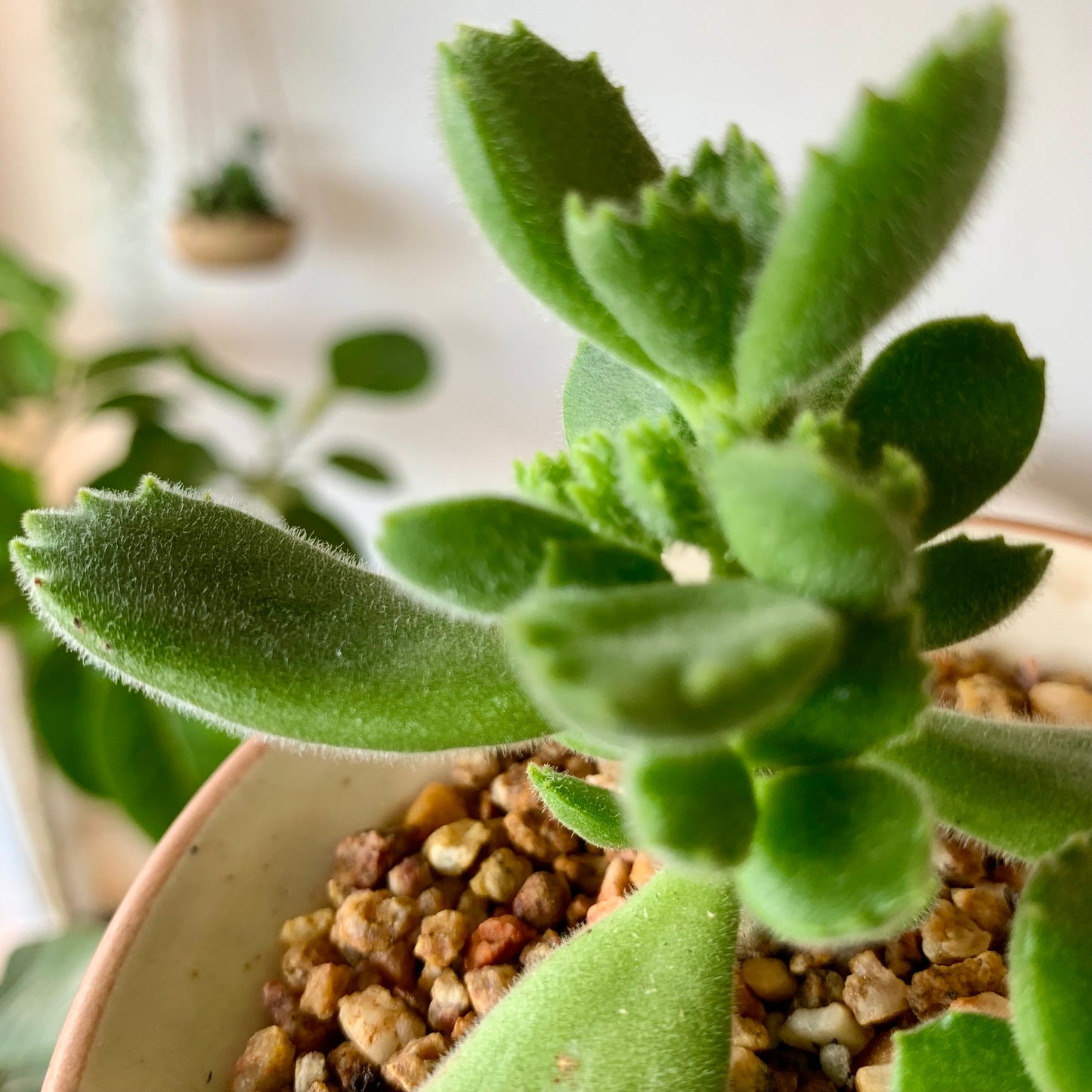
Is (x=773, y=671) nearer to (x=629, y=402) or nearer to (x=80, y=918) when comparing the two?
(x=629, y=402)

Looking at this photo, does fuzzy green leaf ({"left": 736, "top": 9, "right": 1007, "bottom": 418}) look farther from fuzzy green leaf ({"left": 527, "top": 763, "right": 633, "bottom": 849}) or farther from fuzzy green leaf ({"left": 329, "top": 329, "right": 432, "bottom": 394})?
fuzzy green leaf ({"left": 329, "top": 329, "right": 432, "bottom": 394})

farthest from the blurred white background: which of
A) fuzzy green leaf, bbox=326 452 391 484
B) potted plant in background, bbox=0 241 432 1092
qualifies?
fuzzy green leaf, bbox=326 452 391 484

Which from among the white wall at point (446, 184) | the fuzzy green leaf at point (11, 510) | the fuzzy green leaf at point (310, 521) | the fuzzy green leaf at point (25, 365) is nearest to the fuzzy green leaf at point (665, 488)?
the white wall at point (446, 184)

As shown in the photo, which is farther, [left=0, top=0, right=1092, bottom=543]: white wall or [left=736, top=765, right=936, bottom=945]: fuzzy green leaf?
[left=0, top=0, right=1092, bottom=543]: white wall

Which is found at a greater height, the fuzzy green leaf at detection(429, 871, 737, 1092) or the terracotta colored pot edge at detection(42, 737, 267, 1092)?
the fuzzy green leaf at detection(429, 871, 737, 1092)

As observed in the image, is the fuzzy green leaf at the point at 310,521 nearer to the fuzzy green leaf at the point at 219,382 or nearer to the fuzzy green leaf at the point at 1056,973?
the fuzzy green leaf at the point at 219,382

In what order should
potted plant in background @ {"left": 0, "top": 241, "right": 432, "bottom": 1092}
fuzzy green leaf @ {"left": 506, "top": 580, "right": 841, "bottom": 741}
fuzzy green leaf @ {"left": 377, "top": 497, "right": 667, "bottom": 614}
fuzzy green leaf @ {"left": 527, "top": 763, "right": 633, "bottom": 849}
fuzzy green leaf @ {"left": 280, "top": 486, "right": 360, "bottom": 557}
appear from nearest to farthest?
fuzzy green leaf @ {"left": 506, "top": 580, "right": 841, "bottom": 741}, fuzzy green leaf @ {"left": 377, "top": 497, "right": 667, "bottom": 614}, fuzzy green leaf @ {"left": 527, "top": 763, "right": 633, "bottom": 849}, potted plant in background @ {"left": 0, "top": 241, "right": 432, "bottom": 1092}, fuzzy green leaf @ {"left": 280, "top": 486, "right": 360, "bottom": 557}

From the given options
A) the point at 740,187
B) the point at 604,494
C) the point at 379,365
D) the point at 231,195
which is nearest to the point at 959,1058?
the point at 604,494
